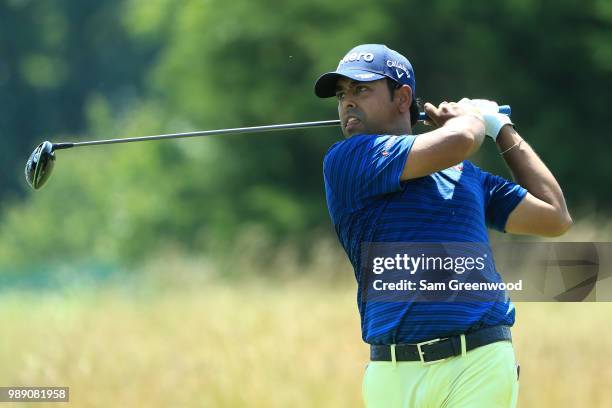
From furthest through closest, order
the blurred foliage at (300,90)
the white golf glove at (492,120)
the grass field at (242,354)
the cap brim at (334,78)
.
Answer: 1. the blurred foliage at (300,90)
2. the grass field at (242,354)
3. the white golf glove at (492,120)
4. the cap brim at (334,78)

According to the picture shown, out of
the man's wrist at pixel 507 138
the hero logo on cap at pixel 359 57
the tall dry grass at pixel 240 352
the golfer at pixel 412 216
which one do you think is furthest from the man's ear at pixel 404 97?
the tall dry grass at pixel 240 352

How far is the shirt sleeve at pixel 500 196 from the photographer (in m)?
4.52

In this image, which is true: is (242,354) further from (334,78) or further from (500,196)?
(334,78)

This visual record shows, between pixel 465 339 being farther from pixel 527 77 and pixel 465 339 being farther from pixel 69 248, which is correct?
pixel 69 248

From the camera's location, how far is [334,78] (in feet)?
14.4

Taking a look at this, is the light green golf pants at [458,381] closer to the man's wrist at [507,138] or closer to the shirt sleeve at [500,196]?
the shirt sleeve at [500,196]

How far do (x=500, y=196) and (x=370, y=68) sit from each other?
0.68m

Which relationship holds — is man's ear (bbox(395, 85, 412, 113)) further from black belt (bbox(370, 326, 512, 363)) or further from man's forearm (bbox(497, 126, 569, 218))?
black belt (bbox(370, 326, 512, 363))

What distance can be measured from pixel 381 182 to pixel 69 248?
99.7 feet

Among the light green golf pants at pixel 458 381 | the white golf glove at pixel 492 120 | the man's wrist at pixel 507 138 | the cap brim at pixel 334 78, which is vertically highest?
the cap brim at pixel 334 78

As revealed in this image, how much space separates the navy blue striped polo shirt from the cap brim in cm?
22

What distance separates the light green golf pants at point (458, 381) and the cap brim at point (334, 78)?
980mm

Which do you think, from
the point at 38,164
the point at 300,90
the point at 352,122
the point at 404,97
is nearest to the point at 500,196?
the point at 404,97

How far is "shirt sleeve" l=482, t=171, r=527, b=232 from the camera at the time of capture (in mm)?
4516
